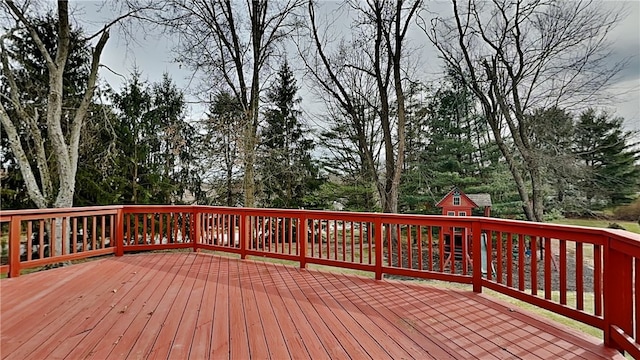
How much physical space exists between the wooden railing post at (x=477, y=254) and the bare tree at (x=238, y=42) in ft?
20.4

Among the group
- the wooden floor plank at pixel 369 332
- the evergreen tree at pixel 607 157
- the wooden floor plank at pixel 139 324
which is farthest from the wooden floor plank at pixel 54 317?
Result: the evergreen tree at pixel 607 157

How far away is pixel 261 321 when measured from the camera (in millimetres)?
2578

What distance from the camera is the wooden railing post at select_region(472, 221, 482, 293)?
3.29m

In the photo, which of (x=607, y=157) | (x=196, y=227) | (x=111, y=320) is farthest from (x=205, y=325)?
(x=607, y=157)

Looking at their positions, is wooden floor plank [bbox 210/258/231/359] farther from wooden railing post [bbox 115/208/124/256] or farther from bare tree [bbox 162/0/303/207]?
bare tree [bbox 162/0/303/207]

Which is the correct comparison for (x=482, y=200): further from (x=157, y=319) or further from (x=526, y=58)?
(x=157, y=319)

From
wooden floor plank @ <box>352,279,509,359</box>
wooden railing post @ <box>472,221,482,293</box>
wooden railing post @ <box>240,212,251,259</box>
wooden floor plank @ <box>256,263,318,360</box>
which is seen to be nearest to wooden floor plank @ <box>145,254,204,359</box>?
wooden floor plank @ <box>256,263,318,360</box>

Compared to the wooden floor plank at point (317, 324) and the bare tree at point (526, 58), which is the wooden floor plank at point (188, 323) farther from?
the bare tree at point (526, 58)

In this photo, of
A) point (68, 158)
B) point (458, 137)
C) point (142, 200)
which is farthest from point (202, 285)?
point (458, 137)

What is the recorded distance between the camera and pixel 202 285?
363cm

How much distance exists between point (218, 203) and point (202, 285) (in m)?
6.20

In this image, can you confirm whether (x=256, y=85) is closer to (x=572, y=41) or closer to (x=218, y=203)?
(x=218, y=203)

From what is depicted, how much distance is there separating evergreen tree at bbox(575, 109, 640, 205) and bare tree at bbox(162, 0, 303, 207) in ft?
28.8

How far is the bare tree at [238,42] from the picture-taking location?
8.35 m
